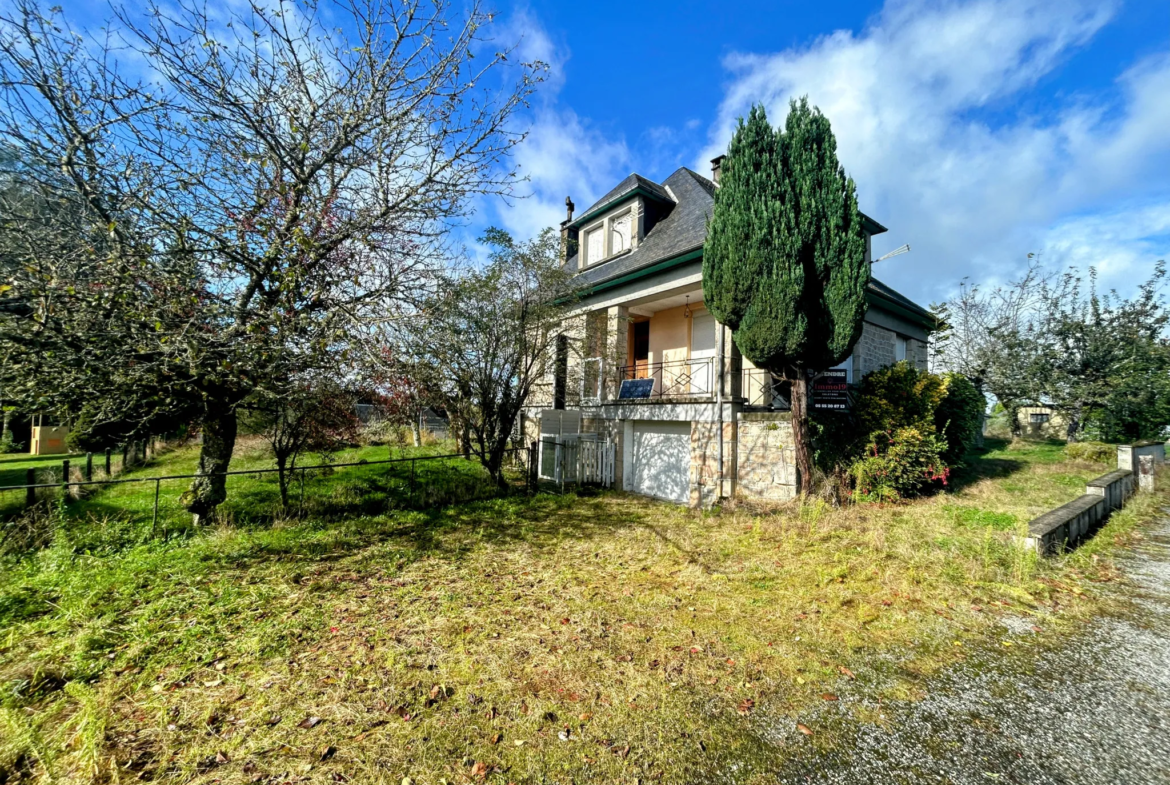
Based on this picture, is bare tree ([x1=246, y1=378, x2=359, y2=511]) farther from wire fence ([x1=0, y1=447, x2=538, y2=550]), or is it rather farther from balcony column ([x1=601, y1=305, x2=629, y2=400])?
balcony column ([x1=601, y1=305, x2=629, y2=400])

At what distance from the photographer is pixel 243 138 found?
5223 millimetres

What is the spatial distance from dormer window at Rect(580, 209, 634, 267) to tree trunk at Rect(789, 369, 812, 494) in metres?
6.48

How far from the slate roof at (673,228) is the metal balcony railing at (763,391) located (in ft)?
10.6

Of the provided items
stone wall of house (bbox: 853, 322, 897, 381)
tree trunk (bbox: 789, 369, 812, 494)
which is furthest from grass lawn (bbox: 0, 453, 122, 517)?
stone wall of house (bbox: 853, 322, 897, 381)

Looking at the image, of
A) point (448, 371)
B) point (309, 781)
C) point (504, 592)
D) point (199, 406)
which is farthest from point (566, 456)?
point (309, 781)

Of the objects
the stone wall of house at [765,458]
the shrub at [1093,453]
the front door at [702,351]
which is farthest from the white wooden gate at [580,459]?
the shrub at [1093,453]

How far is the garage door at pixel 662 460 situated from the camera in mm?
10406

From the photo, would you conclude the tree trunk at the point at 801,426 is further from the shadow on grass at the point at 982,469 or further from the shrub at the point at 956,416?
the shrub at the point at 956,416

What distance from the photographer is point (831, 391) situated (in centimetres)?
891

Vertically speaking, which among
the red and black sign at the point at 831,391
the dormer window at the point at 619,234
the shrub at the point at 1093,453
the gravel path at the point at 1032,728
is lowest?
the gravel path at the point at 1032,728

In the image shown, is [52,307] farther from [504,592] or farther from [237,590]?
[504,592]

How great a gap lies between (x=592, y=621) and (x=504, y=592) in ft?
3.75

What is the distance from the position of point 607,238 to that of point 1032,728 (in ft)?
42.8

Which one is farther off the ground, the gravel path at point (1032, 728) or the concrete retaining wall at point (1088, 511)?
the concrete retaining wall at point (1088, 511)
